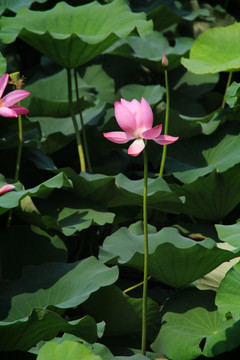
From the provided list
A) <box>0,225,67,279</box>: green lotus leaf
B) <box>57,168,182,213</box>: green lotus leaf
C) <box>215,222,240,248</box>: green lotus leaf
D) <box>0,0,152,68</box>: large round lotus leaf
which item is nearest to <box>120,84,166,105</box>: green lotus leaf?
<box>0,0,152,68</box>: large round lotus leaf

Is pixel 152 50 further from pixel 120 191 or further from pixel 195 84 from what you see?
pixel 120 191

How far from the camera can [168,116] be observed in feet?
6.98

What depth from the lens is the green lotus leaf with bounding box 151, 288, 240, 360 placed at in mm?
1333

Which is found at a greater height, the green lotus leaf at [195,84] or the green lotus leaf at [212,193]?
the green lotus leaf at [212,193]

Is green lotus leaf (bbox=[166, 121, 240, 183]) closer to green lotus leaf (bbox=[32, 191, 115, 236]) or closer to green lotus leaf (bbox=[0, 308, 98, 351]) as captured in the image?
green lotus leaf (bbox=[32, 191, 115, 236])

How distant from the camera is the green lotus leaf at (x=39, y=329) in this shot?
128 cm

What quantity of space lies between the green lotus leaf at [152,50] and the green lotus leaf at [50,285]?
3.50 ft

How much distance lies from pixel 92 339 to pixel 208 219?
2.58 feet

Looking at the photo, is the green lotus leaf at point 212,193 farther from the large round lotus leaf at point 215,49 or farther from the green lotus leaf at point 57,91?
the green lotus leaf at point 57,91

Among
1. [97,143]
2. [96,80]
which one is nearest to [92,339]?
[97,143]

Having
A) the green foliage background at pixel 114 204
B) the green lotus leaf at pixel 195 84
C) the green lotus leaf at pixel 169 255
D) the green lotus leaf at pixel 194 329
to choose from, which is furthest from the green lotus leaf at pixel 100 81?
the green lotus leaf at pixel 194 329

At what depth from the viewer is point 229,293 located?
1.39 meters

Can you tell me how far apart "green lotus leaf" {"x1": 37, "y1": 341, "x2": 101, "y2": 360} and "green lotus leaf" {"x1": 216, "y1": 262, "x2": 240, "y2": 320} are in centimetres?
42

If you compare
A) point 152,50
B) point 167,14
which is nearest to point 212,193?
point 152,50
